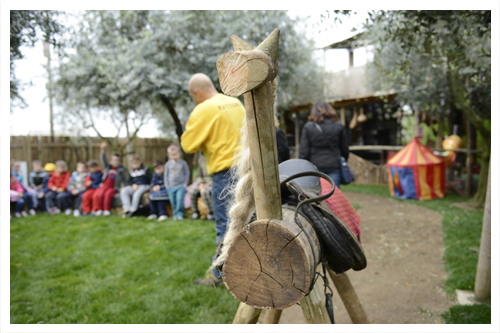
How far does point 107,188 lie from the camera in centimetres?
706

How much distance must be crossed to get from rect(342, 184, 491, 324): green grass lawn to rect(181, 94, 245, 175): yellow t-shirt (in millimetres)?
2314

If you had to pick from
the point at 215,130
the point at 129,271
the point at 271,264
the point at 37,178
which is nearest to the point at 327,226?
the point at 271,264

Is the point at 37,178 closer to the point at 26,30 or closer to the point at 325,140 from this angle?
the point at 26,30

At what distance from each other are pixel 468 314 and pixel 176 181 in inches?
204

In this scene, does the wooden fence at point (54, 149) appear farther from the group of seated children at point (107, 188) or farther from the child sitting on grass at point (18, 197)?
the child sitting on grass at point (18, 197)

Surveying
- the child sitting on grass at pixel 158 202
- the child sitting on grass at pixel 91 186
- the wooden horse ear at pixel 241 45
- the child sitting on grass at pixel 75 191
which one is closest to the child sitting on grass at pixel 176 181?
the child sitting on grass at pixel 158 202

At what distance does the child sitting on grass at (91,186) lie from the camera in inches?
273

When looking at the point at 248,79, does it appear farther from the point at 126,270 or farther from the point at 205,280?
the point at 126,270

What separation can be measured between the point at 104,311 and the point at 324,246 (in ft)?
7.68

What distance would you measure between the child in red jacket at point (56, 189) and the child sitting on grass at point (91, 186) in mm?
567

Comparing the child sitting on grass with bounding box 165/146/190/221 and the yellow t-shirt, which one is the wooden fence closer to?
the child sitting on grass with bounding box 165/146/190/221

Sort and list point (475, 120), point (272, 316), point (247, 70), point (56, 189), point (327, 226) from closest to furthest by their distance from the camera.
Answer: point (247, 70) → point (327, 226) → point (272, 316) → point (475, 120) → point (56, 189)

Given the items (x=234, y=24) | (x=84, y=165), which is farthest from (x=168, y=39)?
(x=84, y=165)

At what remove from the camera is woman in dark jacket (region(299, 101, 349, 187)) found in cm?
412
